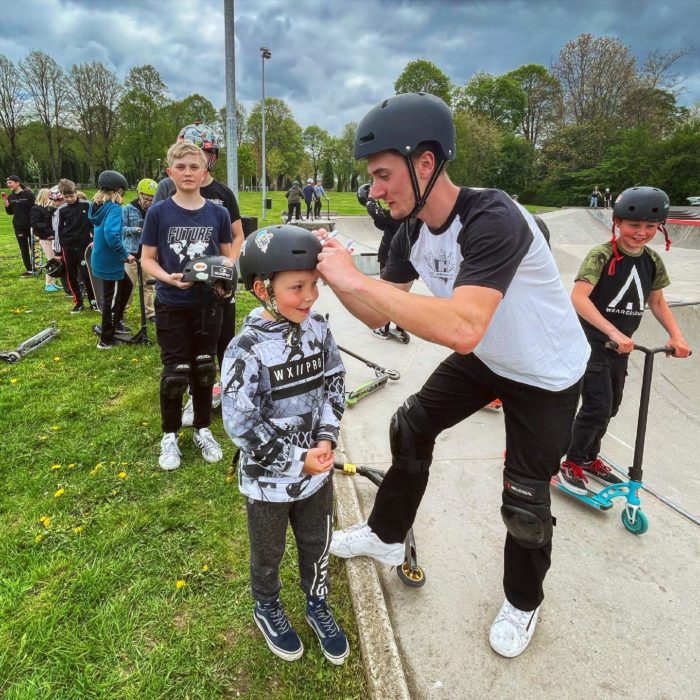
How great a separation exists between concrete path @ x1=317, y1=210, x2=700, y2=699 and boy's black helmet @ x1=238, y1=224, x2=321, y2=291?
6.06ft

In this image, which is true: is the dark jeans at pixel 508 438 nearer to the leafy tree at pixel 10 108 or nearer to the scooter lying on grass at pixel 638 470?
the scooter lying on grass at pixel 638 470

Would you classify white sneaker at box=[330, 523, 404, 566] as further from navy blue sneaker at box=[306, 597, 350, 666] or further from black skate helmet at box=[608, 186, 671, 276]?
black skate helmet at box=[608, 186, 671, 276]

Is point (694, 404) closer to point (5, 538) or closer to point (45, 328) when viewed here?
point (5, 538)

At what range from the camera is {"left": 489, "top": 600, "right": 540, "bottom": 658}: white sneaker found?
7.59ft

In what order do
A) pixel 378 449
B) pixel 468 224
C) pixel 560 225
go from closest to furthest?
pixel 468 224 → pixel 378 449 → pixel 560 225

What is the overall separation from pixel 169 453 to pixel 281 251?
8.48ft

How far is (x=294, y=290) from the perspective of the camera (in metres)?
1.97

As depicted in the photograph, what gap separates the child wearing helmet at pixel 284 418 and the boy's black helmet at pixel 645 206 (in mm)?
2491

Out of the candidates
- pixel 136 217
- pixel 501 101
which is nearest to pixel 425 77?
pixel 501 101

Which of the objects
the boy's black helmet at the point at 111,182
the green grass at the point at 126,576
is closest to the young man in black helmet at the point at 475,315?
the green grass at the point at 126,576

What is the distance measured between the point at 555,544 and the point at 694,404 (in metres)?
3.85

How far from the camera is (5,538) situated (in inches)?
116

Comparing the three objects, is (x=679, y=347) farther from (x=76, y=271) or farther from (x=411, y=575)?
(x=76, y=271)

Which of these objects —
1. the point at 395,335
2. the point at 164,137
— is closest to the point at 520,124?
the point at 164,137
